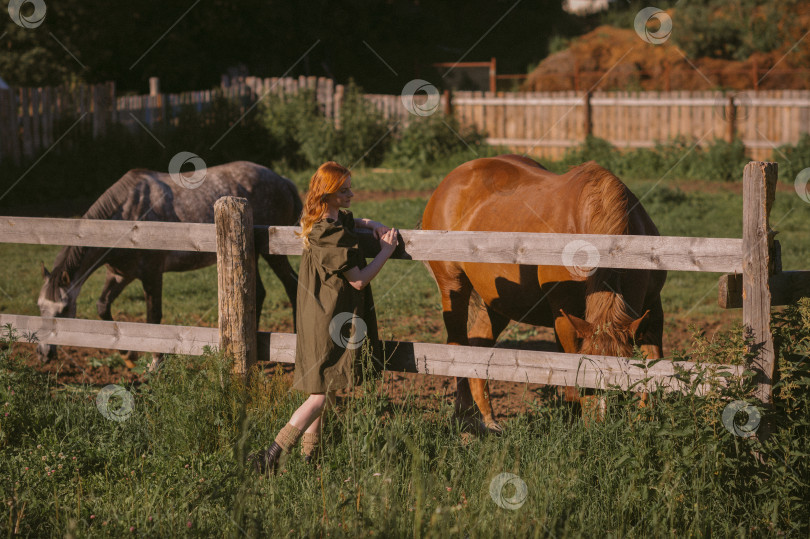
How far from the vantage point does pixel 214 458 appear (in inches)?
149

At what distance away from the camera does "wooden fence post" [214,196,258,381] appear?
173 inches

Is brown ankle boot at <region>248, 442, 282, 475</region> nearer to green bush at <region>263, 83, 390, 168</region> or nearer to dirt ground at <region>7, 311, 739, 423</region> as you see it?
dirt ground at <region>7, 311, 739, 423</region>

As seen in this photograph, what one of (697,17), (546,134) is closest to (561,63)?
(697,17)

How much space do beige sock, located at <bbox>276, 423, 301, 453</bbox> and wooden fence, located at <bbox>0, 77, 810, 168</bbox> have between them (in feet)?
44.1

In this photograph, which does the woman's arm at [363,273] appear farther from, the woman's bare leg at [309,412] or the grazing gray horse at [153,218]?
the grazing gray horse at [153,218]

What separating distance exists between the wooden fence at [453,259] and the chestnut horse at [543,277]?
0.71ft

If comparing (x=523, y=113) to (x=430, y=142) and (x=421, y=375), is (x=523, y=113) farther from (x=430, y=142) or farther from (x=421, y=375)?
(x=421, y=375)

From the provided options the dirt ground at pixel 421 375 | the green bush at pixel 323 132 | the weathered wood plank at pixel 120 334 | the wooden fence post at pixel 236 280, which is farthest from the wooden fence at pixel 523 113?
the wooden fence post at pixel 236 280

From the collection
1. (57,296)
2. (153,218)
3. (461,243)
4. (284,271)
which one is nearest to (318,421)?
(461,243)

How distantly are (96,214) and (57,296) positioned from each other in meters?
0.85

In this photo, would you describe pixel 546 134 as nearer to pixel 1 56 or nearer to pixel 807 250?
pixel 807 250

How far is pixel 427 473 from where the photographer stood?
3.64 meters

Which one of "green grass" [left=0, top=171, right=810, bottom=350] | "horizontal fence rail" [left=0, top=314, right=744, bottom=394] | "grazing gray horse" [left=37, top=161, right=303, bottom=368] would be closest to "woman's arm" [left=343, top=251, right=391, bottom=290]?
"horizontal fence rail" [left=0, top=314, right=744, bottom=394]

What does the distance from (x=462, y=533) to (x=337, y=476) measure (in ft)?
3.26
